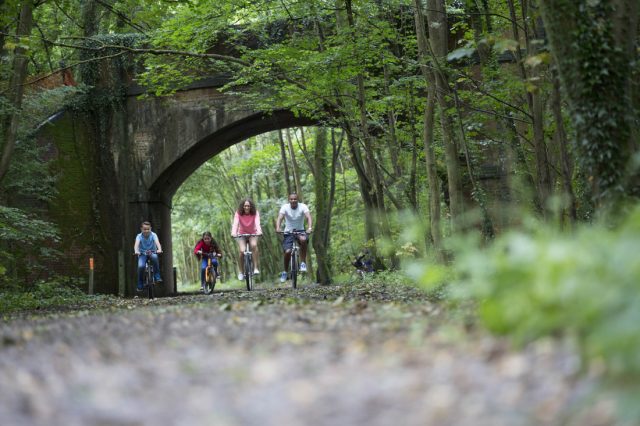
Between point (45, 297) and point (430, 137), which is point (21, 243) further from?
point (430, 137)

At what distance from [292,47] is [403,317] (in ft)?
30.8

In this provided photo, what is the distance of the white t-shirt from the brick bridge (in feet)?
22.2

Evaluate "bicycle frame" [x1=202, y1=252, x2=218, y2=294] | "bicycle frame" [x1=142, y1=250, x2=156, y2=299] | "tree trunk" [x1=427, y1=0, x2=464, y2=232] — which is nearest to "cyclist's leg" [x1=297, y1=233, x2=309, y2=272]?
"bicycle frame" [x1=202, y1=252, x2=218, y2=294]

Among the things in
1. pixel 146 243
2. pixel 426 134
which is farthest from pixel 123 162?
pixel 426 134

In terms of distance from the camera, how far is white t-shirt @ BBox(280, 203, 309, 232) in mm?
13531

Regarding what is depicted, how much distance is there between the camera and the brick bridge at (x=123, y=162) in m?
20.1

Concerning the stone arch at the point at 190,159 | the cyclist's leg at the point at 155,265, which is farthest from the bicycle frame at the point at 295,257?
the stone arch at the point at 190,159

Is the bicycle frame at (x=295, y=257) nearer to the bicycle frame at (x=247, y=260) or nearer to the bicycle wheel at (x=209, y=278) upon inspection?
the bicycle frame at (x=247, y=260)

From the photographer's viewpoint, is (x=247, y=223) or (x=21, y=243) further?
(x=21, y=243)

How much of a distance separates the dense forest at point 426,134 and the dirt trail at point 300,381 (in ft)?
0.57

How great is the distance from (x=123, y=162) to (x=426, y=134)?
1104 cm

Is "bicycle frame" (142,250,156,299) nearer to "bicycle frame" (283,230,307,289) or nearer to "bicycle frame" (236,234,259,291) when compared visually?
"bicycle frame" (236,234,259,291)

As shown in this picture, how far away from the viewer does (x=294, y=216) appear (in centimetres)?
1354

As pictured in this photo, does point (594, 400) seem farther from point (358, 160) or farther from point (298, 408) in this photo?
point (358, 160)
